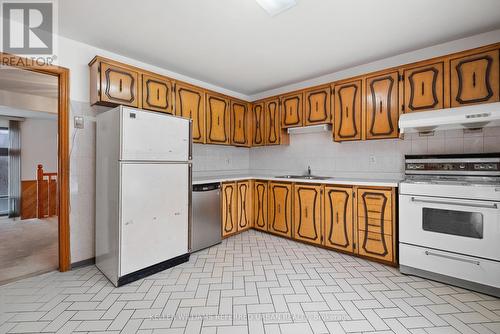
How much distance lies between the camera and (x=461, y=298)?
6.35ft

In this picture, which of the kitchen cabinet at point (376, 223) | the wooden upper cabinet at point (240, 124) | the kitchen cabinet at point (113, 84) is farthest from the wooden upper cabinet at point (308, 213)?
the kitchen cabinet at point (113, 84)

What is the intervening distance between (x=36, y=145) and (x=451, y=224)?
774cm

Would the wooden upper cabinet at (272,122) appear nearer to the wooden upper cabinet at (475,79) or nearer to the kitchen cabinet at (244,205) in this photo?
the kitchen cabinet at (244,205)

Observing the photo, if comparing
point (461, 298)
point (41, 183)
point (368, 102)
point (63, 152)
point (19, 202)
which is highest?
point (368, 102)

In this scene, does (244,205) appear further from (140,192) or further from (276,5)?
(276,5)

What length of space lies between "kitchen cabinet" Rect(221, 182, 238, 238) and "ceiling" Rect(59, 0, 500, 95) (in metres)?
1.75

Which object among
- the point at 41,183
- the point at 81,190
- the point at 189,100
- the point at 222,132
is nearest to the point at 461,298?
the point at 222,132

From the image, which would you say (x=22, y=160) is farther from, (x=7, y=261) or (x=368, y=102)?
(x=368, y=102)

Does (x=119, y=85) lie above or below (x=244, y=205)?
above

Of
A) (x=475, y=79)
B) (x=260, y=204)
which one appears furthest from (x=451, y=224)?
(x=260, y=204)

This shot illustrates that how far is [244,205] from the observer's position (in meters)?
3.76

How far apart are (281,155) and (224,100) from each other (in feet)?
4.60

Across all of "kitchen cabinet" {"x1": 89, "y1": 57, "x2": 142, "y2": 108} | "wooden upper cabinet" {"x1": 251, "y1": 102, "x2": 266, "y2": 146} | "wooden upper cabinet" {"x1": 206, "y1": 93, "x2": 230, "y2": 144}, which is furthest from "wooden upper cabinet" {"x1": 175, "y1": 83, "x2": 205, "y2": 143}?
"wooden upper cabinet" {"x1": 251, "y1": 102, "x2": 266, "y2": 146}

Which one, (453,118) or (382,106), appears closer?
(453,118)
